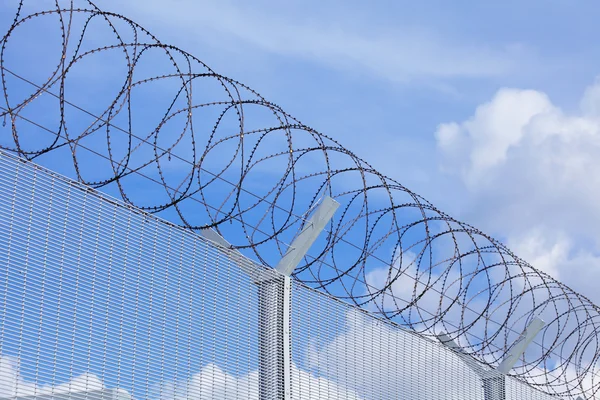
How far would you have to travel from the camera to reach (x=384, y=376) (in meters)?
13.9

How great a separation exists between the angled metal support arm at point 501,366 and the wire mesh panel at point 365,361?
0.9 inches

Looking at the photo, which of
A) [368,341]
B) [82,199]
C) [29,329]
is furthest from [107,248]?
[368,341]

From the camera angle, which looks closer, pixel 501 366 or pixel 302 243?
pixel 302 243

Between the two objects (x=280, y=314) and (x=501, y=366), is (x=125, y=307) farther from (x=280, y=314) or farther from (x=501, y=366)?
(x=501, y=366)

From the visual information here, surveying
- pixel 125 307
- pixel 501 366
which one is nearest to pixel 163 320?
pixel 125 307

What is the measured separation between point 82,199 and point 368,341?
207 inches

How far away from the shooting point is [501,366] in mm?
16750

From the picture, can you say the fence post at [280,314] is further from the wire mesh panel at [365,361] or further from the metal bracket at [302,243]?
the wire mesh panel at [365,361]

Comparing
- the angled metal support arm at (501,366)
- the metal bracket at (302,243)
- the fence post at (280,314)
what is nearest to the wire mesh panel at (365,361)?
the angled metal support arm at (501,366)

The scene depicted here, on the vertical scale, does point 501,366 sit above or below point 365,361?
above

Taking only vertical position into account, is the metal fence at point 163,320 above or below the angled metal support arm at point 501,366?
below

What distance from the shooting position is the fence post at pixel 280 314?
11.4 meters

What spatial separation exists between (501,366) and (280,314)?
6289mm

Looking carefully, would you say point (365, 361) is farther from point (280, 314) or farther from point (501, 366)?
point (501, 366)
